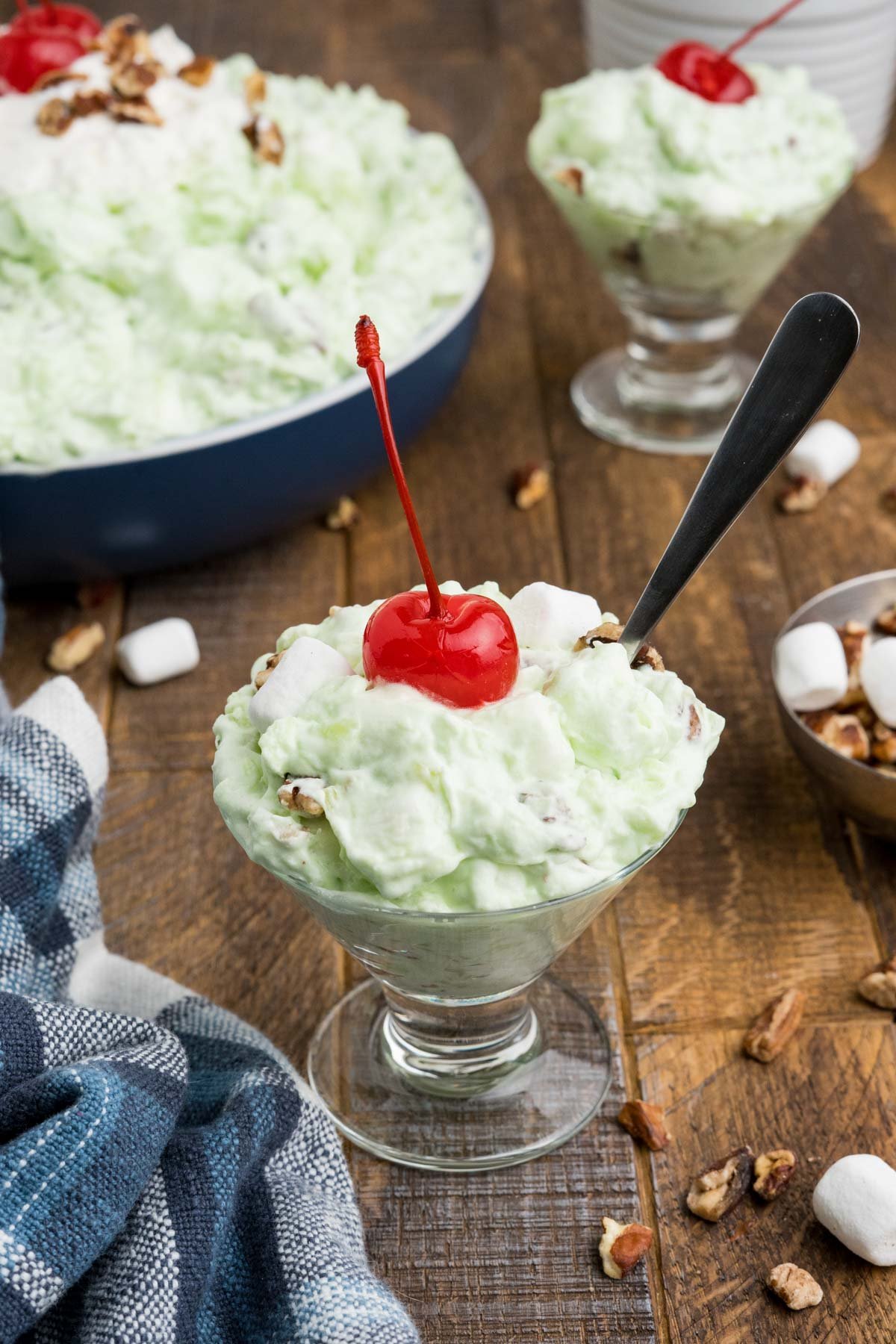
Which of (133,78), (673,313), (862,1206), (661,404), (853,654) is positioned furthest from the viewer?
(661,404)

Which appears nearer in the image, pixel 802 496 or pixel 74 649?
pixel 74 649

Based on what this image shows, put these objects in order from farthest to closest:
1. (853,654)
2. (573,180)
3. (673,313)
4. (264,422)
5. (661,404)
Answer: (661,404) → (673,313) → (573,180) → (264,422) → (853,654)

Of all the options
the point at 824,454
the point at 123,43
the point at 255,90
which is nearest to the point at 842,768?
the point at 824,454

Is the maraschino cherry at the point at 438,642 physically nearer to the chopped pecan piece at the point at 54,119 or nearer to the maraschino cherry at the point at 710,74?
the chopped pecan piece at the point at 54,119

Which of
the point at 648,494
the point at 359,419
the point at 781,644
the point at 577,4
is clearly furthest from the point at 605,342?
the point at 577,4

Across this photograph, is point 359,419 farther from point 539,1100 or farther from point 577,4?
point 577,4

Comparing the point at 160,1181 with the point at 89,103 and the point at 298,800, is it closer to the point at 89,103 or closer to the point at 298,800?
the point at 298,800
